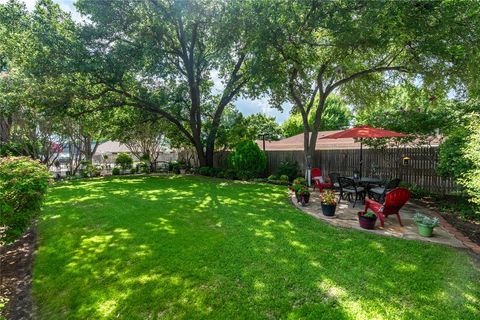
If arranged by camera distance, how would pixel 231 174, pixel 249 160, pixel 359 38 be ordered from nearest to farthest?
pixel 359 38 → pixel 249 160 → pixel 231 174

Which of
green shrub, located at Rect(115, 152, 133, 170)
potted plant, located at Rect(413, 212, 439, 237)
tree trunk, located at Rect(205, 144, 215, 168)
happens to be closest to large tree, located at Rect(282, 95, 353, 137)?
tree trunk, located at Rect(205, 144, 215, 168)

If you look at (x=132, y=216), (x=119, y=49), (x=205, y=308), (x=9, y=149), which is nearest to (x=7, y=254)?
(x=132, y=216)

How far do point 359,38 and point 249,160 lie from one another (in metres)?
7.48

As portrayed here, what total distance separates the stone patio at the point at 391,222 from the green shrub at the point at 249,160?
5.90 metres

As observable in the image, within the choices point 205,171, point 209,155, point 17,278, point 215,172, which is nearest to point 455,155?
point 17,278

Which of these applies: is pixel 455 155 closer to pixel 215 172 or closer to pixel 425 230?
pixel 425 230

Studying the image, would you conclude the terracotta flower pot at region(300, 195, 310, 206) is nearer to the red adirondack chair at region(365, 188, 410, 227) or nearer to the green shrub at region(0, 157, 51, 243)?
the red adirondack chair at region(365, 188, 410, 227)

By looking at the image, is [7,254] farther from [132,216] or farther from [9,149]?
[9,149]

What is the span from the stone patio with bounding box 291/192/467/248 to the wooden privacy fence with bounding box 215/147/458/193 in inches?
92.7

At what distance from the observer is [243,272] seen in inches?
144

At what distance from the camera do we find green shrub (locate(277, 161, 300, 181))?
1290 cm

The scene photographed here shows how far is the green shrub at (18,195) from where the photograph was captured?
13.2ft

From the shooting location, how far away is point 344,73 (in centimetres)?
1109

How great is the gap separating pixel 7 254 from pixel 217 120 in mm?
12408
